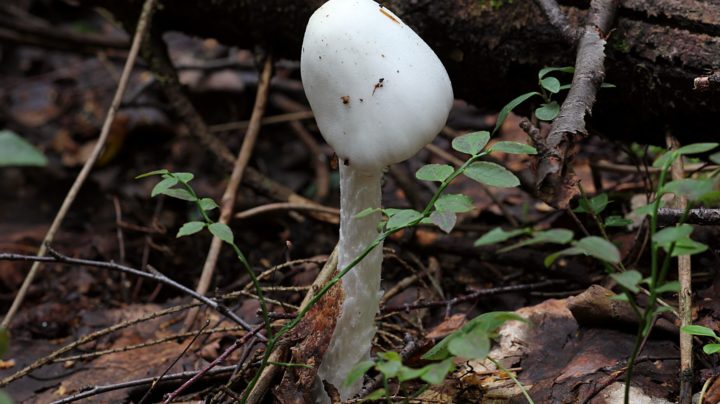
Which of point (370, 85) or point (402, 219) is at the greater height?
point (370, 85)

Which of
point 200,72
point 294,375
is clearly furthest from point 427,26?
point 200,72

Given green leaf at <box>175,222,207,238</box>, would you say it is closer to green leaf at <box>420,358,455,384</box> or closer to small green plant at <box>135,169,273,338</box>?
small green plant at <box>135,169,273,338</box>

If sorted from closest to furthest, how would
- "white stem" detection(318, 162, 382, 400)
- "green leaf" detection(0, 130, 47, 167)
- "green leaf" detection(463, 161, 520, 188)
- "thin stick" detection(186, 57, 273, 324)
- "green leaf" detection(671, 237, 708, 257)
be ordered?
"green leaf" detection(0, 130, 47, 167), "green leaf" detection(671, 237, 708, 257), "green leaf" detection(463, 161, 520, 188), "white stem" detection(318, 162, 382, 400), "thin stick" detection(186, 57, 273, 324)

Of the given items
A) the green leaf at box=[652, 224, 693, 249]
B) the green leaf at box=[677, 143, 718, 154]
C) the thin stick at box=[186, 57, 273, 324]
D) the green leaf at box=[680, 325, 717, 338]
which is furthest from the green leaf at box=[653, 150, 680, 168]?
the thin stick at box=[186, 57, 273, 324]

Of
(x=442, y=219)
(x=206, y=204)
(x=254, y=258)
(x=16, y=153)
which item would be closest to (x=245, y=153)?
(x=254, y=258)

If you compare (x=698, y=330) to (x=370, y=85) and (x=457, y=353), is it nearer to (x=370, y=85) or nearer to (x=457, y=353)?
(x=457, y=353)

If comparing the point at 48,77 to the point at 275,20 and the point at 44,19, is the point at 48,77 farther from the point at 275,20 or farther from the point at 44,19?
the point at 275,20
